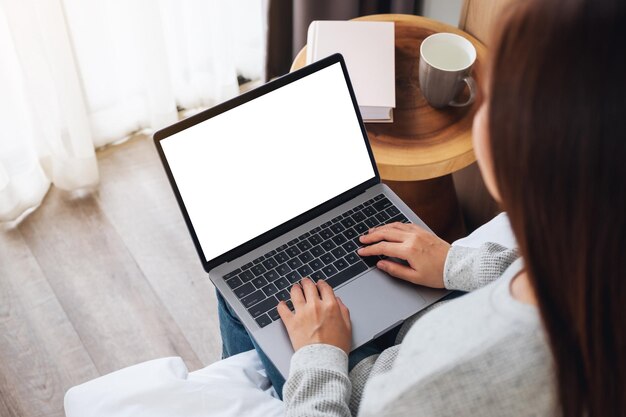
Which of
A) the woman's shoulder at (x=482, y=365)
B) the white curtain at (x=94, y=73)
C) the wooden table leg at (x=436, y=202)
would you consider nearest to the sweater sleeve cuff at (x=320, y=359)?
the woman's shoulder at (x=482, y=365)

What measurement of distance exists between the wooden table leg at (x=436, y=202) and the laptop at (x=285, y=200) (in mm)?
320

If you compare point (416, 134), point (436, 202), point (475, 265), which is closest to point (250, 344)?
point (475, 265)

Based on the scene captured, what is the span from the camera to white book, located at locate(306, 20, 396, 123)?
1316 mm

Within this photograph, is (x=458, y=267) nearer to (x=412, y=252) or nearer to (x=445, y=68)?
(x=412, y=252)

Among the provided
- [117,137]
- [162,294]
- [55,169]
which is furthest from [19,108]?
[162,294]

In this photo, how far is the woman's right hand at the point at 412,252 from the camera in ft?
3.55

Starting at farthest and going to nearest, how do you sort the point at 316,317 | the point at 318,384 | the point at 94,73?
the point at 94,73 < the point at 316,317 < the point at 318,384

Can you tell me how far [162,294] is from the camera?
1.70 metres

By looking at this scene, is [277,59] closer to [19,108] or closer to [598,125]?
[19,108]

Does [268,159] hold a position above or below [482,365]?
below

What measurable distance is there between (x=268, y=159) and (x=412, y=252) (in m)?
0.27

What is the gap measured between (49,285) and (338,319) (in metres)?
0.95

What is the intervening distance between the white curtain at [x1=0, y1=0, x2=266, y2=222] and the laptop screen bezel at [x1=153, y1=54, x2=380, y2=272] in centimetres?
69

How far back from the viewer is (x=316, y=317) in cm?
101
